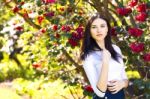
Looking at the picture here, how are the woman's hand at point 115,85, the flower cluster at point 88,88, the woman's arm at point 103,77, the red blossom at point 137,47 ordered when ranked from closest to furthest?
the woman's arm at point 103,77
the woman's hand at point 115,85
the red blossom at point 137,47
the flower cluster at point 88,88

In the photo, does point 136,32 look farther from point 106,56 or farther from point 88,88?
point 106,56

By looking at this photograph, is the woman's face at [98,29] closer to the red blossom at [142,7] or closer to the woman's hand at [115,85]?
the woman's hand at [115,85]

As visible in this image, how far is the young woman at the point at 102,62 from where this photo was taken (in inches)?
140

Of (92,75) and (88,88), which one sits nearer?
(92,75)

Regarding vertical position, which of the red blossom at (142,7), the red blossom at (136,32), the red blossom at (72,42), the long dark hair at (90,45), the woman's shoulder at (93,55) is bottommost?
the red blossom at (72,42)

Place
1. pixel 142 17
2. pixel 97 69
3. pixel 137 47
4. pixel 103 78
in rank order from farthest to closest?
pixel 142 17 < pixel 137 47 < pixel 97 69 < pixel 103 78

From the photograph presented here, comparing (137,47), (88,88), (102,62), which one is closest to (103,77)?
(102,62)

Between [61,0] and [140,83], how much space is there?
1.12 meters

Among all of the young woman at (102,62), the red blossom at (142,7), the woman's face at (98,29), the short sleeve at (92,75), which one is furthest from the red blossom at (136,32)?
the short sleeve at (92,75)

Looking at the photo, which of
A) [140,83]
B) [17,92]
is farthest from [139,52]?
[17,92]

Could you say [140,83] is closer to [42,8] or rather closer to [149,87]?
[149,87]

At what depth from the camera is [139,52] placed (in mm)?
4730

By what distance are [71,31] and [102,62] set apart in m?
1.27

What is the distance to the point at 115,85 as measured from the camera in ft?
12.0
